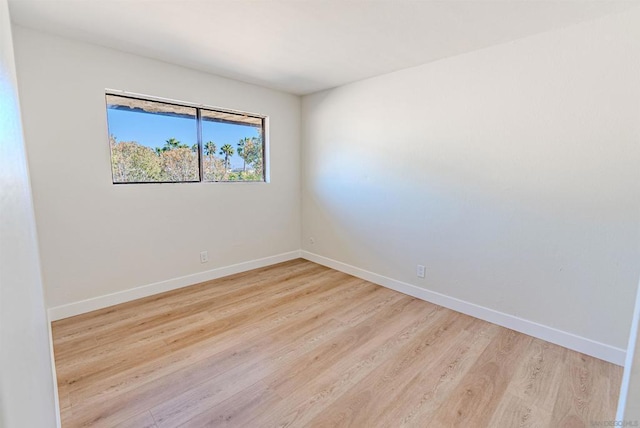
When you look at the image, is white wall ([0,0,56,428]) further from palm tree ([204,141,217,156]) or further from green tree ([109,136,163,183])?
palm tree ([204,141,217,156])

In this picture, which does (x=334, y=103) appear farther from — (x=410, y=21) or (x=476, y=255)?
(x=476, y=255)

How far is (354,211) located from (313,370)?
81.0 inches

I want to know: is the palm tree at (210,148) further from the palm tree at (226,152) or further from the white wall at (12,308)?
the white wall at (12,308)

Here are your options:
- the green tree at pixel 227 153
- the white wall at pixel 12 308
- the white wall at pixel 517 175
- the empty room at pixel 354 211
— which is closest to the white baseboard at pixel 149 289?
the empty room at pixel 354 211

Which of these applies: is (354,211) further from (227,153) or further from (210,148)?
(210,148)

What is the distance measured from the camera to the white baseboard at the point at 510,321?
2102 millimetres

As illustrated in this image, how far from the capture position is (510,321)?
251 cm

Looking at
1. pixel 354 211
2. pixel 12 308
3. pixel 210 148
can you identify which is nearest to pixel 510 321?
pixel 354 211

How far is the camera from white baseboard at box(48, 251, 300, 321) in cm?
259

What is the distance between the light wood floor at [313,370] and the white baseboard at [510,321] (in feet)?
0.26

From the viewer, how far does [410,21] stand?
209 cm

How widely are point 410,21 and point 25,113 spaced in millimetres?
2963

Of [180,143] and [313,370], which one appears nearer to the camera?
[313,370]

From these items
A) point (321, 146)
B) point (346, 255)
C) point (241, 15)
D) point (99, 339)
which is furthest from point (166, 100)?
point (346, 255)
